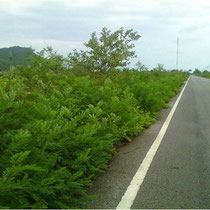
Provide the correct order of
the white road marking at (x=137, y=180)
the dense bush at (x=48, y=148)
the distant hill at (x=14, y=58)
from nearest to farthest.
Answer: the dense bush at (x=48, y=148), the white road marking at (x=137, y=180), the distant hill at (x=14, y=58)

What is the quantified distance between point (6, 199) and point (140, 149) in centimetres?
369

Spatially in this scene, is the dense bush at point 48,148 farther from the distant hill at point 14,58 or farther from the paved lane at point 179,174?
the paved lane at point 179,174

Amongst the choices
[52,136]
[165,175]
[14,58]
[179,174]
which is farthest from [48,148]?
[14,58]

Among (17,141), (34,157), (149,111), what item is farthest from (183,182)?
(149,111)

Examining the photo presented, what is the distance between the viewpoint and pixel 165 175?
4.45 metres

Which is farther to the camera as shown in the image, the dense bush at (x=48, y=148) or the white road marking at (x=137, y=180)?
the white road marking at (x=137, y=180)

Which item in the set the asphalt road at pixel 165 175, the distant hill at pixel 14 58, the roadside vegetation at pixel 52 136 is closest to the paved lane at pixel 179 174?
the asphalt road at pixel 165 175

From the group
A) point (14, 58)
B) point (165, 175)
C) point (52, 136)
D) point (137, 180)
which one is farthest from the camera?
point (14, 58)

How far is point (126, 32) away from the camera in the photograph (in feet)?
37.1

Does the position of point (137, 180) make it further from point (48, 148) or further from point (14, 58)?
point (14, 58)

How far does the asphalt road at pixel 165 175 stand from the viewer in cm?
358

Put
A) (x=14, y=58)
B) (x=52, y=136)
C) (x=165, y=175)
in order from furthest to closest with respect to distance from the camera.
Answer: (x=14, y=58), (x=165, y=175), (x=52, y=136)

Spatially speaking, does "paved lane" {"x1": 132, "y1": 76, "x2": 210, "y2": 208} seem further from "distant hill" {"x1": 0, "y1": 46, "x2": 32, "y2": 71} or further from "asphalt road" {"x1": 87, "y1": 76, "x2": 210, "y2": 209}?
"distant hill" {"x1": 0, "y1": 46, "x2": 32, "y2": 71}

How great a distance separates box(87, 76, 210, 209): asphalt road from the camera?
3.58 meters
